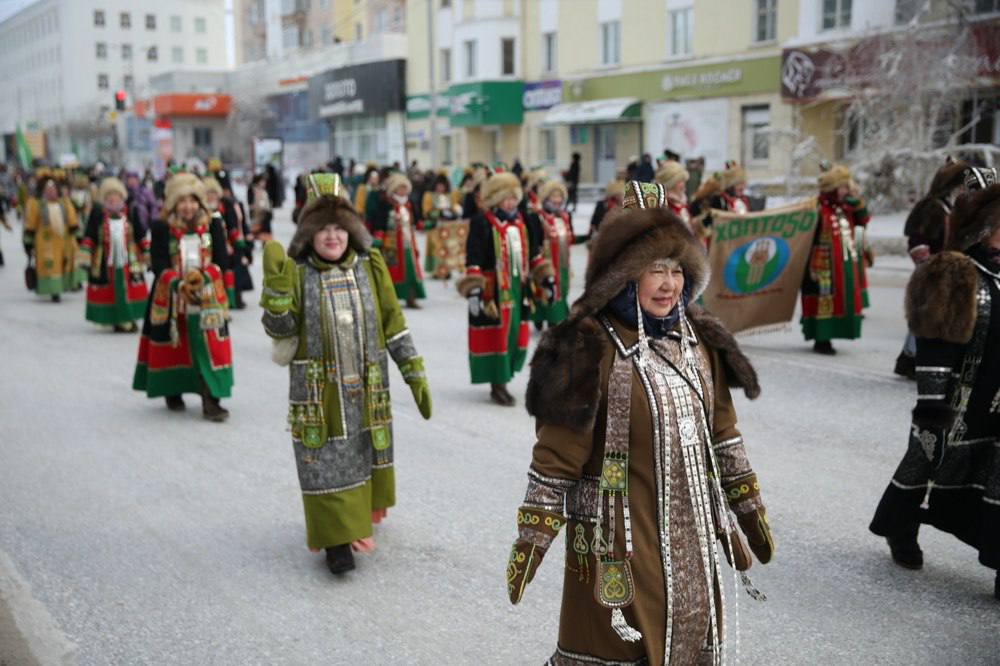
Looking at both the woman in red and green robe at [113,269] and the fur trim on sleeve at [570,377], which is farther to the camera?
the woman in red and green robe at [113,269]

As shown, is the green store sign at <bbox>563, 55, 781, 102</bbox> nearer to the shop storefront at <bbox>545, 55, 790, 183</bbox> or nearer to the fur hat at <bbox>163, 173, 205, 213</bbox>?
the shop storefront at <bbox>545, 55, 790, 183</bbox>

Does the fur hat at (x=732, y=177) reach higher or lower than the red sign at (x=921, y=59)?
lower

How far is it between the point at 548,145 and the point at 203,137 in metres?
39.8

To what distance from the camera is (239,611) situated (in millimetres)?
4992

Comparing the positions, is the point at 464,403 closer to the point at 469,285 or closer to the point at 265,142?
the point at 469,285

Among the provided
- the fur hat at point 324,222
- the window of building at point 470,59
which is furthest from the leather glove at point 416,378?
the window of building at point 470,59

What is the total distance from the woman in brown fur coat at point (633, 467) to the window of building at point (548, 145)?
3947 cm

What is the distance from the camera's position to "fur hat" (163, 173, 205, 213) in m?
8.31

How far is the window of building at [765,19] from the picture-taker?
106 ft

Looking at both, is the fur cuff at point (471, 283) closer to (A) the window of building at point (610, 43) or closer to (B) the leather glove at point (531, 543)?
(B) the leather glove at point (531, 543)

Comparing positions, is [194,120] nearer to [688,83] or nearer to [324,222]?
[688,83]

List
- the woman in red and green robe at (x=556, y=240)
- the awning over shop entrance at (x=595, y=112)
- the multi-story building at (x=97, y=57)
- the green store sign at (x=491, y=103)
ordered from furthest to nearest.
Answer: the multi-story building at (x=97, y=57), the green store sign at (x=491, y=103), the awning over shop entrance at (x=595, y=112), the woman in red and green robe at (x=556, y=240)

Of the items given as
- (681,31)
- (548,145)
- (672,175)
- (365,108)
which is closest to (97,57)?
(365,108)

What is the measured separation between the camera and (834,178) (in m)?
10.6
